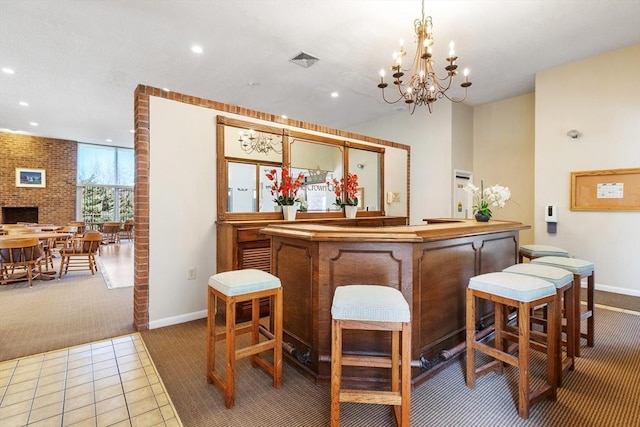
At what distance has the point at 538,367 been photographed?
226cm

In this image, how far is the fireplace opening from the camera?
343 inches

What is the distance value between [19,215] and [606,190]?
14165 millimetres

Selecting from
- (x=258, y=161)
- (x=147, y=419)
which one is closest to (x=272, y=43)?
(x=258, y=161)

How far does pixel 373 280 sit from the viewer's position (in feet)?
6.57

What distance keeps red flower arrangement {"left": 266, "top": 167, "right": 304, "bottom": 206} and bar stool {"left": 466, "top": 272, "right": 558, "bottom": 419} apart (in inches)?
100

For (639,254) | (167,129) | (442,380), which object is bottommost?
(442,380)

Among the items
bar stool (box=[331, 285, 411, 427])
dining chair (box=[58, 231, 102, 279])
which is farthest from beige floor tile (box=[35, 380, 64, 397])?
dining chair (box=[58, 231, 102, 279])

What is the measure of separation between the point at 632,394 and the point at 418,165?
484 centimetres

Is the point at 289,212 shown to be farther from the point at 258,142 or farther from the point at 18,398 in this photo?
the point at 18,398

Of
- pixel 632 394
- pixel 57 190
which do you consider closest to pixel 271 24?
pixel 632 394

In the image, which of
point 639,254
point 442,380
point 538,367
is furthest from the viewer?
point 639,254

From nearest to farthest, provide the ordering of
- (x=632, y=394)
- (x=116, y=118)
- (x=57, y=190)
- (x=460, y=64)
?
(x=632, y=394)
(x=460, y=64)
(x=116, y=118)
(x=57, y=190)

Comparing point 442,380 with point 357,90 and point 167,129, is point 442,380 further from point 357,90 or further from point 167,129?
point 357,90

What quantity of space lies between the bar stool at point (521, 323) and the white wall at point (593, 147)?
357cm
